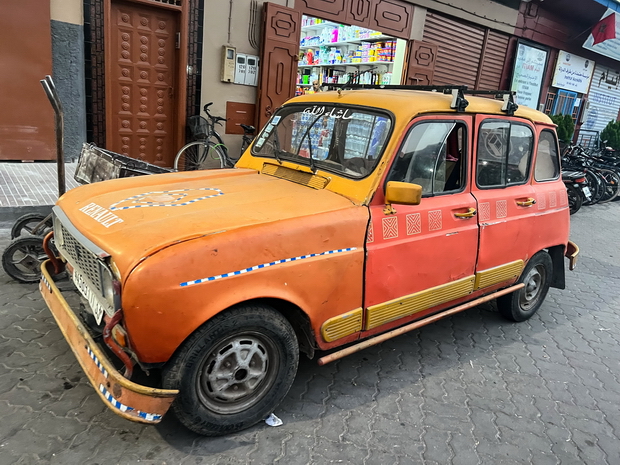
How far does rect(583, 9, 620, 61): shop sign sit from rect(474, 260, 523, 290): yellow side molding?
598 inches

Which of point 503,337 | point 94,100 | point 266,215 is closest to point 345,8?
point 94,100

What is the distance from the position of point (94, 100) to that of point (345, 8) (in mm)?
5364

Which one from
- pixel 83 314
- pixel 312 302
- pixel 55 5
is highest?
pixel 55 5

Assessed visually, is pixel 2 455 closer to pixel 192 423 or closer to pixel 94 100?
pixel 192 423

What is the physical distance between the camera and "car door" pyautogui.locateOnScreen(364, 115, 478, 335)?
2990 mm

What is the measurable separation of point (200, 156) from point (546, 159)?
5.94 metres

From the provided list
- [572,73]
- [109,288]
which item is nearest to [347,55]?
[572,73]

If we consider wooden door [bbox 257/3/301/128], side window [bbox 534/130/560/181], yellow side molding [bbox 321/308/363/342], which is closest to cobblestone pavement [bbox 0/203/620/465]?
yellow side molding [bbox 321/308/363/342]

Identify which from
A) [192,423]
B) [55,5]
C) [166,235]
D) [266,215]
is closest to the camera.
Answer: [166,235]

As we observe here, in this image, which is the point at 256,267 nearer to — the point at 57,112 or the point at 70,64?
the point at 57,112

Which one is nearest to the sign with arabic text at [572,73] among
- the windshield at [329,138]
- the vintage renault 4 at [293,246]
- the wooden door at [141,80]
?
the wooden door at [141,80]

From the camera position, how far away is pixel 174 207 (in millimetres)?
2711

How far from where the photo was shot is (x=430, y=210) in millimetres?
3227

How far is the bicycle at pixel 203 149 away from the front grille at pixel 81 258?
5643 mm
